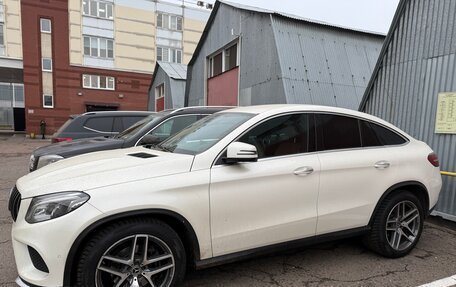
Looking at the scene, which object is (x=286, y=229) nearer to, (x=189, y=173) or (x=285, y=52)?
(x=189, y=173)

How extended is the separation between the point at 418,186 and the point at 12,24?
35.6 m

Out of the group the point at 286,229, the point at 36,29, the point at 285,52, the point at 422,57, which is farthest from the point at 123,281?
the point at 36,29

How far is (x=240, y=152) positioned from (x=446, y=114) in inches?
162

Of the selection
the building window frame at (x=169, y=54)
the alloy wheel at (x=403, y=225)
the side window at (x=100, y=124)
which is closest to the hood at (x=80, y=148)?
the side window at (x=100, y=124)

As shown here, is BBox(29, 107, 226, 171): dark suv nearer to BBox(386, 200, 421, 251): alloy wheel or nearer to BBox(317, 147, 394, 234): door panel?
BBox(317, 147, 394, 234): door panel

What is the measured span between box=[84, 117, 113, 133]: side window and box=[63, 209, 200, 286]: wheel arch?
5243mm

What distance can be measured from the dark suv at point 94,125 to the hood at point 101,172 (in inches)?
168

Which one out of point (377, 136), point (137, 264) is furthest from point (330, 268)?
point (137, 264)

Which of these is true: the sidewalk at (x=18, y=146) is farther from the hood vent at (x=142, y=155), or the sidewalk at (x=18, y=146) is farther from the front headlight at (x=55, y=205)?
the front headlight at (x=55, y=205)

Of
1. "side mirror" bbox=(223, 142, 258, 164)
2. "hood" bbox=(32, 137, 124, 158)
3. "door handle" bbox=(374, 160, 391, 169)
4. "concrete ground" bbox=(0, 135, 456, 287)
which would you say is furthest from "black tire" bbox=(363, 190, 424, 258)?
"hood" bbox=(32, 137, 124, 158)

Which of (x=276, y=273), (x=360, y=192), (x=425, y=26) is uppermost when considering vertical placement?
(x=425, y=26)

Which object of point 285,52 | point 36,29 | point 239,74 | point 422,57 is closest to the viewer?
point 422,57

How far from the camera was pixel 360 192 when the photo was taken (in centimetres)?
367

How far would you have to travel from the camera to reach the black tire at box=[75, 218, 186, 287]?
2.52m
